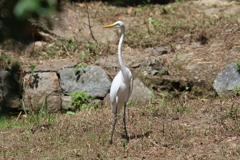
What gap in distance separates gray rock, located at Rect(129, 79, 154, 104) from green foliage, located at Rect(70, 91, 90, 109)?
88 cm

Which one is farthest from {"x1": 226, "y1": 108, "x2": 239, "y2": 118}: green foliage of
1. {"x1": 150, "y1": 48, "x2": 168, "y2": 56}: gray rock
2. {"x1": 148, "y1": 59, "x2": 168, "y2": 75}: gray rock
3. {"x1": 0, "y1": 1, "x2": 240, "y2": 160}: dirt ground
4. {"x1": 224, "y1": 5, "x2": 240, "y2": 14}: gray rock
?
{"x1": 224, "y1": 5, "x2": 240, "y2": 14}: gray rock

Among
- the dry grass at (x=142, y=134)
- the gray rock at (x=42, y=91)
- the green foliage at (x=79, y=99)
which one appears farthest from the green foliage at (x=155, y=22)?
the dry grass at (x=142, y=134)

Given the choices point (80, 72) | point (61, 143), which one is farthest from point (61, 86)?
point (61, 143)

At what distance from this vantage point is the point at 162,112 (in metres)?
5.77

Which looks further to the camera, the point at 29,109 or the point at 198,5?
the point at 198,5

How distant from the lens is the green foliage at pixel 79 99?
6672 millimetres

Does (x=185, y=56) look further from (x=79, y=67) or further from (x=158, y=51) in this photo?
(x=79, y=67)

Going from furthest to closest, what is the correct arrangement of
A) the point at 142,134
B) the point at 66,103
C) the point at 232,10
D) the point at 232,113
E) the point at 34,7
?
the point at 232,10 → the point at 66,103 → the point at 232,113 → the point at 142,134 → the point at 34,7

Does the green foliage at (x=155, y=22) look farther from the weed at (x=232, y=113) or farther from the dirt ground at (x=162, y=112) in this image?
the weed at (x=232, y=113)

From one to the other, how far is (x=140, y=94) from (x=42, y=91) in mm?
1930

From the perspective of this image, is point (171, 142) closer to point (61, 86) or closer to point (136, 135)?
point (136, 135)

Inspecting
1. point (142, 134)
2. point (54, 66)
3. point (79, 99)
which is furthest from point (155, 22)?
point (142, 134)

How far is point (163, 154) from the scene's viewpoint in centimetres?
406

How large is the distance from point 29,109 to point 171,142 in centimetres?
343
